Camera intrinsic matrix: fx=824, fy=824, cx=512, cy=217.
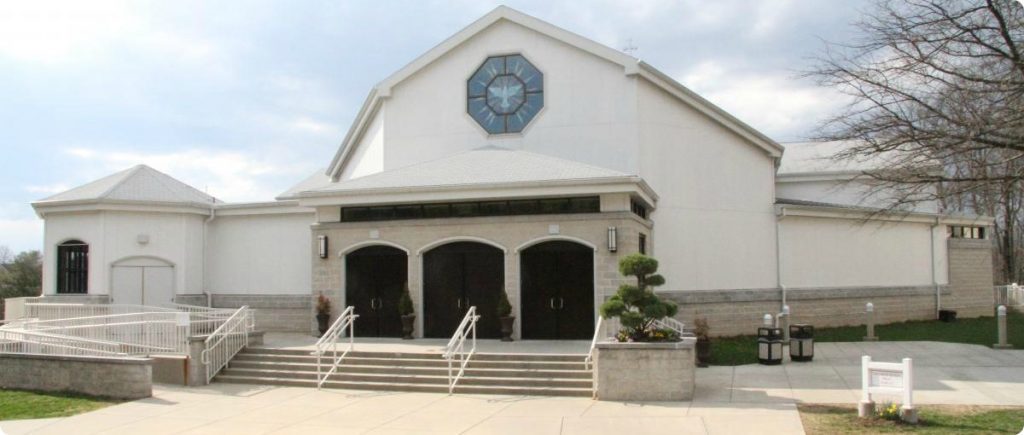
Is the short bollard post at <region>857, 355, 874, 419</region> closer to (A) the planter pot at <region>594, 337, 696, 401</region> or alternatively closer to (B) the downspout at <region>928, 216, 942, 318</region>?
(A) the planter pot at <region>594, 337, 696, 401</region>

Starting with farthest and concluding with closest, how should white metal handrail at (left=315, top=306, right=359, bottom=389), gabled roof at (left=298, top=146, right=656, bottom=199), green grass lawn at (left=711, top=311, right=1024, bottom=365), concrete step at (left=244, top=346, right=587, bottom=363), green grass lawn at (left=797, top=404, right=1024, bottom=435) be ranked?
green grass lawn at (left=711, top=311, right=1024, bottom=365) → gabled roof at (left=298, top=146, right=656, bottom=199) → white metal handrail at (left=315, top=306, right=359, bottom=389) → concrete step at (left=244, top=346, right=587, bottom=363) → green grass lawn at (left=797, top=404, right=1024, bottom=435)

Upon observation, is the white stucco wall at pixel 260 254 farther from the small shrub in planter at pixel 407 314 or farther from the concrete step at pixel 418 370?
the concrete step at pixel 418 370

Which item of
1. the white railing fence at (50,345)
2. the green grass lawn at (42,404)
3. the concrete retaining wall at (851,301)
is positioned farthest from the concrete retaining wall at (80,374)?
the concrete retaining wall at (851,301)

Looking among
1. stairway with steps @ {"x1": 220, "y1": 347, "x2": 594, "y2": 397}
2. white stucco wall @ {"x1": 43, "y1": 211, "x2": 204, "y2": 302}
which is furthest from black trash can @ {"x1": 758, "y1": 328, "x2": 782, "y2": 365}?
white stucco wall @ {"x1": 43, "y1": 211, "x2": 204, "y2": 302}

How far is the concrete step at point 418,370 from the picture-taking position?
15.4m

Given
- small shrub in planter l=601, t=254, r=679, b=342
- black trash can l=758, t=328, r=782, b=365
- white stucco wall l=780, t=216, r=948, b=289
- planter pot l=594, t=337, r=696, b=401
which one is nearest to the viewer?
planter pot l=594, t=337, r=696, b=401

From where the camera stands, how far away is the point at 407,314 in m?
19.8

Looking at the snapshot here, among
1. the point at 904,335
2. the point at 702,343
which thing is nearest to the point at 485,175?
the point at 702,343

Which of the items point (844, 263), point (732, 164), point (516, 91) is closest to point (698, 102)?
point (732, 164)

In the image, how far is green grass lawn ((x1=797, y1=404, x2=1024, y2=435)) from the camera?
1120 cm

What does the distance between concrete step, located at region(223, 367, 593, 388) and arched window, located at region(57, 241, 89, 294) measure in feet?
33.6

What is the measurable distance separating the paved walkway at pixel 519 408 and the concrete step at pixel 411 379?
1.92 feet

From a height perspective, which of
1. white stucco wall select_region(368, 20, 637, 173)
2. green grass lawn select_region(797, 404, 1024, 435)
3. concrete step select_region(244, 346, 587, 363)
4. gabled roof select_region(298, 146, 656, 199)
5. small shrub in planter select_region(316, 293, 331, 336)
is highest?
white stucco wall select_region(368, 20, 637, 173)

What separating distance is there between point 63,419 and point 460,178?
385 inches
